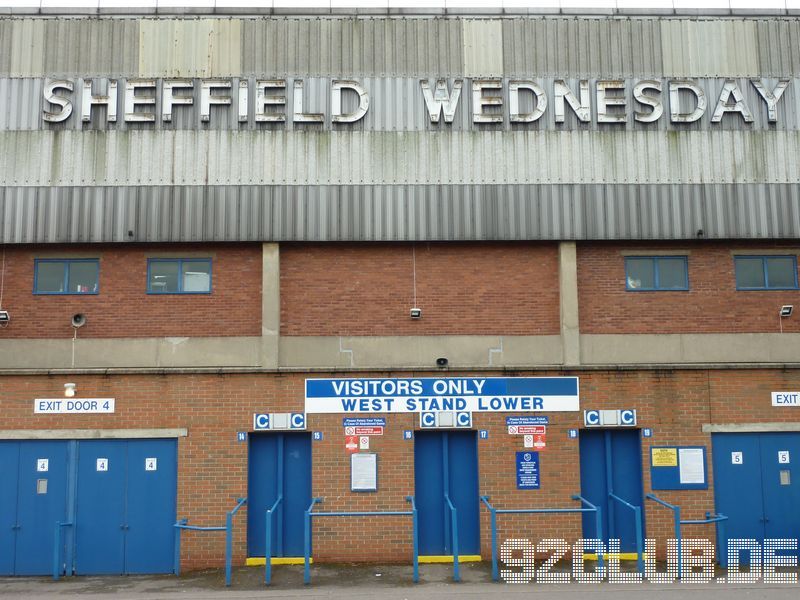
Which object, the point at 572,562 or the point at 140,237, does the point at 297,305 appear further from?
the point at 572,562

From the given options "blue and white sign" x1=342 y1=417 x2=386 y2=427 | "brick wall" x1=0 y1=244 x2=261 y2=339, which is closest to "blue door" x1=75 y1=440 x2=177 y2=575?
"brick wall" x1=0 y1=244 x2=261 y2=339

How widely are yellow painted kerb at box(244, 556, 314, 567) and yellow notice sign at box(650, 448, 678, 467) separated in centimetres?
691

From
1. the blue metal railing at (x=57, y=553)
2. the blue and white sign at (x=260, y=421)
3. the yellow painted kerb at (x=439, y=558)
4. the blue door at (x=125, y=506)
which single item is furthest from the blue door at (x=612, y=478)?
the blue metal railing at (x=57, y=553)

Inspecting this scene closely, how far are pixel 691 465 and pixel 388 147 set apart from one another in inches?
335

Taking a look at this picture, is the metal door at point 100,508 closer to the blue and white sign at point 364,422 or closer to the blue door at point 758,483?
the blue and white sign at point 364,422

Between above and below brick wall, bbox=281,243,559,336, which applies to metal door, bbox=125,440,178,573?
below

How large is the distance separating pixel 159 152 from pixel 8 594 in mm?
8466

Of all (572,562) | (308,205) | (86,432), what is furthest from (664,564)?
(86,432)

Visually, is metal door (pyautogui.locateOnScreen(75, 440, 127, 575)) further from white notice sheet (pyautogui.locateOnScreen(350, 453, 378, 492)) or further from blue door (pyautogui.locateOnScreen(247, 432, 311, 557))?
white notice sheet (pyautogui.locateOnScreen(350, 453, 378, 492))

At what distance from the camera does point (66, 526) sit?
603 inches

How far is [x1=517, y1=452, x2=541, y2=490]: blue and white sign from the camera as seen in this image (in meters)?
15.7

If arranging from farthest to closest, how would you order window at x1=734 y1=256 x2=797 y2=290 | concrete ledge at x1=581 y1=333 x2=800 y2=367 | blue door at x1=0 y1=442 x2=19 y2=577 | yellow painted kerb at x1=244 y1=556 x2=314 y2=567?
window at x1=734 y1=256 x2=797 y2=290, concrete ledge at x1=581 y1=333 x2=800 y2=367, yellow painted kerb at x1=244 y1=556 x2=314 y2=567, blue door at x1=0 y1=442 x2=19 y2=577

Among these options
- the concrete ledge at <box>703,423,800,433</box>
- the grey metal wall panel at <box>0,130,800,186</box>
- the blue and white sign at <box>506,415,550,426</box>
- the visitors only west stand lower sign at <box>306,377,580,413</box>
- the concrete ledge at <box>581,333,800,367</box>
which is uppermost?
the grey metal wall panel at <box>0,130,800,186</box>

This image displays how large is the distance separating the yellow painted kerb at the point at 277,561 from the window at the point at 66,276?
20.0ft
